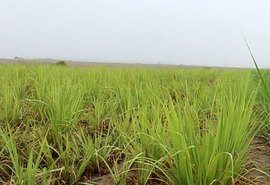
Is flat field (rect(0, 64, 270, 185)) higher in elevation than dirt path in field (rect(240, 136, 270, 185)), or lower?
higher

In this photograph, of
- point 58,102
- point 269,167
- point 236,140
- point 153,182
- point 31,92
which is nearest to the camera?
point 236,140

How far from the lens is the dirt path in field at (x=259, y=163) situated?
143 cm

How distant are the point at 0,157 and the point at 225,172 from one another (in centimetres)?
105

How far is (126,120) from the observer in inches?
73.9

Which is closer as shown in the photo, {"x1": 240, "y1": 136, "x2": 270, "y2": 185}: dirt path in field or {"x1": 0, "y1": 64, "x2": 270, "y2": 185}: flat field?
{"x1": 0, "y1": 64, "x2": 270, "y2": 185}: flat field

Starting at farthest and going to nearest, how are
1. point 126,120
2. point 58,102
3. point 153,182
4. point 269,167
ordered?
point 58,102
point 126,120
point 269,167
point 153,182

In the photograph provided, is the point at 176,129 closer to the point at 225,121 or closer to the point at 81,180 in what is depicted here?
the point at 225,121

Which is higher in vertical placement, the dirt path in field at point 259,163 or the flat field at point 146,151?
the flat field at point 146,151

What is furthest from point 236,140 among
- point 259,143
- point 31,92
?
point 31,92

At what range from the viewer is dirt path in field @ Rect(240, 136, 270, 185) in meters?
1.43

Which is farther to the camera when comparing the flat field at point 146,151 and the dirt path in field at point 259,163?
the dirt path in field at point 259,163

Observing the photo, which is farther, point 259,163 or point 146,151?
point 259,163

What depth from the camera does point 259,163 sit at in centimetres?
170

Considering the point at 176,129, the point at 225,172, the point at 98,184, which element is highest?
the point at 176,129
